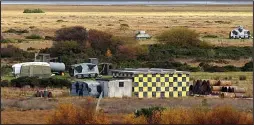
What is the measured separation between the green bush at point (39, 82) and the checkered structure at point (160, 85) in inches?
142

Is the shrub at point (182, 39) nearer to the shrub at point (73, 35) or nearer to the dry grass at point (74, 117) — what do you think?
the shrub at point (73, 35)

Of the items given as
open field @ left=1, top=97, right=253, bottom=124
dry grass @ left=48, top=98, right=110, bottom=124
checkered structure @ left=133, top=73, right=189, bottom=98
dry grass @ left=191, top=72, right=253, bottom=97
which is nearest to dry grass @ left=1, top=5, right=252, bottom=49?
dry grass @ left=191, top=72, right=253, bottom=97

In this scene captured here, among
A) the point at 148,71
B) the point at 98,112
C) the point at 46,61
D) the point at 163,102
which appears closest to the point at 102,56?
the point at 46,61

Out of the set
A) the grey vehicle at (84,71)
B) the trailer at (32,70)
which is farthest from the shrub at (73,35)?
the trailer at (32,70)

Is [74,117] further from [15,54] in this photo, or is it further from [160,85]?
[15,54]

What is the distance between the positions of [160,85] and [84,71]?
6935 millimetres

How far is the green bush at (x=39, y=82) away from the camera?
31141 mm

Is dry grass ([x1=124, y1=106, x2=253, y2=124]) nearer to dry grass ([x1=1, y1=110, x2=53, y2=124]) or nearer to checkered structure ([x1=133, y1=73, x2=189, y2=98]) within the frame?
dry grass ([x1=1, y1=110, x2=53, y2=124])

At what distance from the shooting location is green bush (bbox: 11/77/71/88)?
31141 millimetres

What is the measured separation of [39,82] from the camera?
31531 mm

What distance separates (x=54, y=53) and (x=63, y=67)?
10.1 m

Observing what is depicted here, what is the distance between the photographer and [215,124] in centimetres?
2150

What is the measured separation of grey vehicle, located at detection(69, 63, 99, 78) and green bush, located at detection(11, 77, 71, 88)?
3.45 meters

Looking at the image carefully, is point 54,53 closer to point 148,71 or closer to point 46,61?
point 46,61
